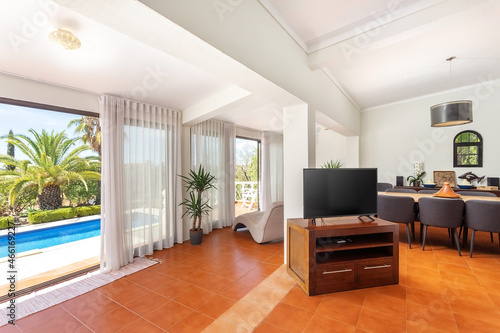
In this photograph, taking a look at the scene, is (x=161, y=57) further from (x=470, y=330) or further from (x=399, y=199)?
(x=399, y=199)

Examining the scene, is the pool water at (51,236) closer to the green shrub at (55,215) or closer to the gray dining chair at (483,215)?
the green shrub at (55,215)

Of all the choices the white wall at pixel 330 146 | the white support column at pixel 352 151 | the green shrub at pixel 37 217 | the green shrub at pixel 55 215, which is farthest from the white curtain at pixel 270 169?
the green shrub at pixel 37 217

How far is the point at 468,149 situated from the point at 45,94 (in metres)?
7.30

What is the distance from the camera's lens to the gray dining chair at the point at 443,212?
2.88m

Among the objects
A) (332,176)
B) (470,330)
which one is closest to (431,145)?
Answer: (332,176)

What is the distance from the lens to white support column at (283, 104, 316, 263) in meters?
2.71

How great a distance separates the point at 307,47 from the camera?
2.63 m

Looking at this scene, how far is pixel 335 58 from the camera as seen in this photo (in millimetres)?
2518

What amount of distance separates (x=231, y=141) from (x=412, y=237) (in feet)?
13.1

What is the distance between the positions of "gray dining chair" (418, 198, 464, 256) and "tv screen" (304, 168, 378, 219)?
1259mm

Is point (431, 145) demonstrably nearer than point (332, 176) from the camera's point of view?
No

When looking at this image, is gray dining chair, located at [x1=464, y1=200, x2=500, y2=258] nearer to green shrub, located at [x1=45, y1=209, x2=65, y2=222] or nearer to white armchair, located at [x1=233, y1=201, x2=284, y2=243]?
white armchair, located at [x1=233, y1=201, x2=284, y2=243]

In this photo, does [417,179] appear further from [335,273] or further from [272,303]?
[272,303]

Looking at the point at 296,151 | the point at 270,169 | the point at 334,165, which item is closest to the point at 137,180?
the point at 296,151
